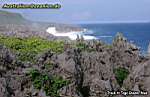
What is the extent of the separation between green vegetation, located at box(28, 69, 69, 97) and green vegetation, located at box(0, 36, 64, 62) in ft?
9.67

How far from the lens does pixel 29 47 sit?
27.6 meters

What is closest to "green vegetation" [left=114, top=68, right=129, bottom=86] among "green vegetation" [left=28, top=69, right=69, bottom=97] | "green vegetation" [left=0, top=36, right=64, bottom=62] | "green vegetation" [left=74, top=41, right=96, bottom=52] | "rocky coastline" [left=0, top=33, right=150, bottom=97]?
"rocky coastline" [left=0, top=33, right=150, bottom=97]

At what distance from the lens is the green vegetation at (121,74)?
24.6 m

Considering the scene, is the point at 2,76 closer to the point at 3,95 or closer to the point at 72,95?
the point at 3,95

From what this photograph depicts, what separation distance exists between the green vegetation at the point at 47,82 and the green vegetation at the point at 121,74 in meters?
4.12

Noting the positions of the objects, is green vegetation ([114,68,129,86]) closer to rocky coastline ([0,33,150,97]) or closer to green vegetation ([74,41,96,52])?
rocky coastline ([0,33,150,97])

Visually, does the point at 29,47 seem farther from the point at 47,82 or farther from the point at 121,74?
the point at 47,82

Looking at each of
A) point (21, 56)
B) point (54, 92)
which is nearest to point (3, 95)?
point (54, 92)

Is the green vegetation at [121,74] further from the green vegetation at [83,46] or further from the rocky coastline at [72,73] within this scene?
the green vegetation at [83,46]

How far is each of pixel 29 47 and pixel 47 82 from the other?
6739 mm

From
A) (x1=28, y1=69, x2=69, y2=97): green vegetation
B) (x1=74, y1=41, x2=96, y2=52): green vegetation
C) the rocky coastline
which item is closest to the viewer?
the rocky coastline

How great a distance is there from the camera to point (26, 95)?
19.0m

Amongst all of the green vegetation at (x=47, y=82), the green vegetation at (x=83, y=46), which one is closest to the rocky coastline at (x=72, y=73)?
the green vegetation at (x=47, y=82)

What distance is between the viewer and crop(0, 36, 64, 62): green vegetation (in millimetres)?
24828
